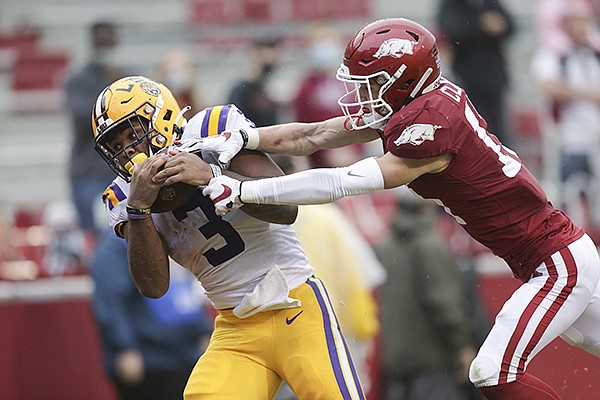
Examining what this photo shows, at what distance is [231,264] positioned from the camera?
4.73 meters

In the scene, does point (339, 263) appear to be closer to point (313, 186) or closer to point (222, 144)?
point (222, 144)

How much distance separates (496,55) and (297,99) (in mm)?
1734

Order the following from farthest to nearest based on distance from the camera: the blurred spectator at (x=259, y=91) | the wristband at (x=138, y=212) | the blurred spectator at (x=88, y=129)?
the blurred spectator at (x=88, y=129) → the blurred spectator at (x=259, y=91) → the wristband at (x=138, y=212)

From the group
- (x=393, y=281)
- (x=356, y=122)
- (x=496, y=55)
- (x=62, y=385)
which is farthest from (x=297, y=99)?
(x=356, y=122)

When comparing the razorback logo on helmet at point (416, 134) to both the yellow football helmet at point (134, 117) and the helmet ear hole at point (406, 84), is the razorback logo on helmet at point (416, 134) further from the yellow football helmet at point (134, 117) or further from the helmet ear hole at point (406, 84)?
the yellow football helmet at point (134, 117)

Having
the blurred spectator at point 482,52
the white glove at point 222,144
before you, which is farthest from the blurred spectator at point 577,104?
the white glove at point 222,144

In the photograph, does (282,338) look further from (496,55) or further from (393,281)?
(496,55)

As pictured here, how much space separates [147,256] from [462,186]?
130 cm

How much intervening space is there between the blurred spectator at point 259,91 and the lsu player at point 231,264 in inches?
148

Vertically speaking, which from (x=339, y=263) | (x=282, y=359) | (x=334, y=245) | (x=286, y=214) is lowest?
(x=339, y=263)

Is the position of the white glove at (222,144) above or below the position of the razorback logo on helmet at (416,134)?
below

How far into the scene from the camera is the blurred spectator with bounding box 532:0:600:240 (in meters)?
9.14

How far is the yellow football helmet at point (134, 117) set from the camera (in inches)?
181

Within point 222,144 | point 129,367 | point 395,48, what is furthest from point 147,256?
point 129,367
